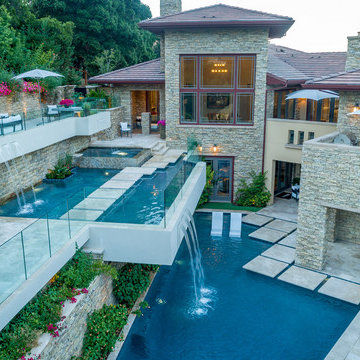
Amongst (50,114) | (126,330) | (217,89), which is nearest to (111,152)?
(50,114)

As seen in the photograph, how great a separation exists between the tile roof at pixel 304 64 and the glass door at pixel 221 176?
518cm

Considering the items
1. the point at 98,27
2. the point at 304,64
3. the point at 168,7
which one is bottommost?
the point at 304,64

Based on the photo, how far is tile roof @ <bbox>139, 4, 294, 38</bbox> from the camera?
63.3 feet

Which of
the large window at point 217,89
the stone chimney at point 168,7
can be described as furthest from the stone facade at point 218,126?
the stone chimney at point 168,7

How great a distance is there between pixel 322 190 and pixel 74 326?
9365 millimetres

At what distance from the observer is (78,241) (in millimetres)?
11336

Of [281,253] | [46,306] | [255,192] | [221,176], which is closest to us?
[46,306]

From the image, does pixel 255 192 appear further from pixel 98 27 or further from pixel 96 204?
pixel 98 27

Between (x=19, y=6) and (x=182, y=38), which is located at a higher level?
(x=19, y=6)

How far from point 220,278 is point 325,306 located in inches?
140

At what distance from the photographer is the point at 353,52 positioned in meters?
17.3

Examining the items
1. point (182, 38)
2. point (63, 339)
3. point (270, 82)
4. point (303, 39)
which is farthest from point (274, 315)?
point (303, 39)

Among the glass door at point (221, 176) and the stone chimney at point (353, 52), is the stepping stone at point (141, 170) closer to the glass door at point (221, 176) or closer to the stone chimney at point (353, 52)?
the glass door at point (221, 176)

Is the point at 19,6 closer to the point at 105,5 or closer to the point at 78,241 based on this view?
the point at 105,5
